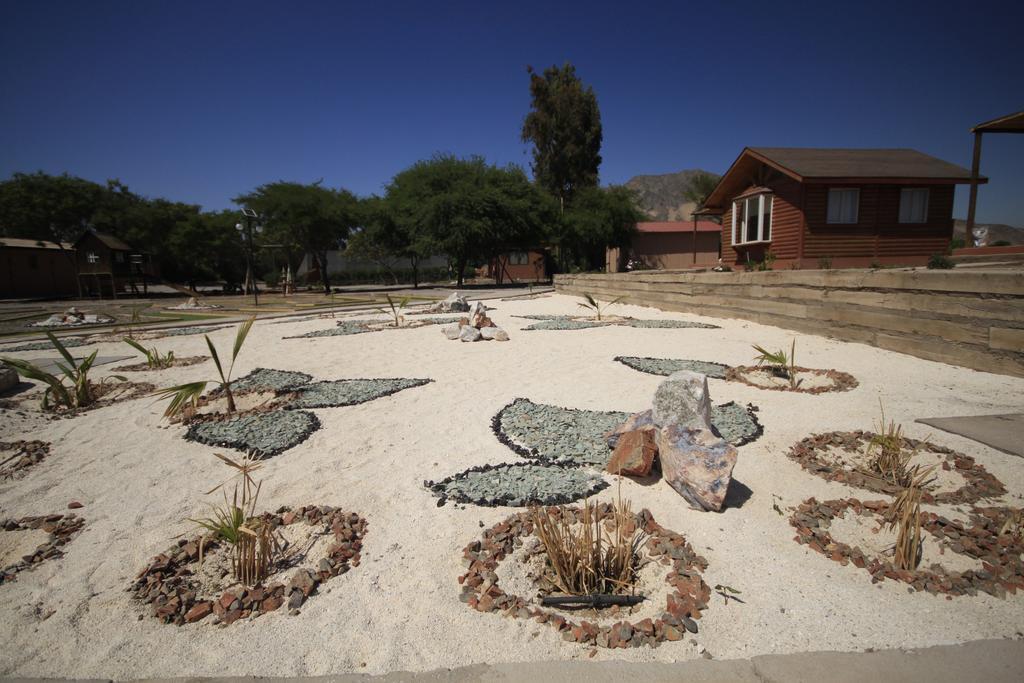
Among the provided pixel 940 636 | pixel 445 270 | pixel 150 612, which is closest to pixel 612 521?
pixel 940 636

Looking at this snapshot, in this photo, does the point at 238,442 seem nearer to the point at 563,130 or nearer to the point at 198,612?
the point at 198,612

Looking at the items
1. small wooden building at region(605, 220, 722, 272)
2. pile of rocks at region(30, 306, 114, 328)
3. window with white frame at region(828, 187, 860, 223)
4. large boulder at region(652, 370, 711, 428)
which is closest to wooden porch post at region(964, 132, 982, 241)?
window with white frame at region(828, 187, 860, 223)

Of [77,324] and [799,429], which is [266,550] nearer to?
[799,429]

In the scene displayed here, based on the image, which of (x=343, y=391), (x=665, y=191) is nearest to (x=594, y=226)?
(x=343, y=391)

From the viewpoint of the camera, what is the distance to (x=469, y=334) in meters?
7.70

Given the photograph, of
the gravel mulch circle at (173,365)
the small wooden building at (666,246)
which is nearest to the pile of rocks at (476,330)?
the gravel mulch circle at (173,365)

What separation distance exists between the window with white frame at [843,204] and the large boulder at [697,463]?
15.7 meters

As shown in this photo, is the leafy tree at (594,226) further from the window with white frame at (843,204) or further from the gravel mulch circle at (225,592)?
the gravel mulch circle at (225,592)

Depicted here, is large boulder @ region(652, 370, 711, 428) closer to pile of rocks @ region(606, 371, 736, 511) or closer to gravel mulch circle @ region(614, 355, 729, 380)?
pile of rocks @ region(606, 371, 736, 511)

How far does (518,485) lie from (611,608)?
0.95 metres

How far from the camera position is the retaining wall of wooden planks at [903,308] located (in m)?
4.45

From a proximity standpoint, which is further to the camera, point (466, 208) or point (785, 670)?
point (466, 208)

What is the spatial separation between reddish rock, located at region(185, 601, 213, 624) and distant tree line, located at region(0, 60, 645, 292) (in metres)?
23.4

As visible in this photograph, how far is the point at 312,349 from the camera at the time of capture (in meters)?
7.48
